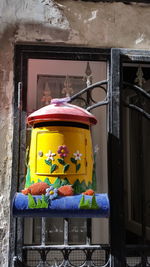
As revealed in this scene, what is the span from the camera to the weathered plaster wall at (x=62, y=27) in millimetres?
2215

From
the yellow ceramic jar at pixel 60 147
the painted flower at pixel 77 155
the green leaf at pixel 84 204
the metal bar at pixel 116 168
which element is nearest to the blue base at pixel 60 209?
the green leaf at pixel 84 204

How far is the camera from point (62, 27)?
7.39 ft

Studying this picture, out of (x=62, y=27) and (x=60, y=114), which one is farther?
(x=62, y=27)

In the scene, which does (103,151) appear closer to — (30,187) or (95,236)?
(95,236)

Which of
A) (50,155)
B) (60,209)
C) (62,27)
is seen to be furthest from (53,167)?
(62,27)

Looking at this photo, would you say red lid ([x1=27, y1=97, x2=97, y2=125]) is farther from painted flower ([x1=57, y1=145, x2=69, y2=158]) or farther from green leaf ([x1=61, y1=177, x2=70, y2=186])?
green leaf ([x1=61, y1=177, x2=70, y2=186])

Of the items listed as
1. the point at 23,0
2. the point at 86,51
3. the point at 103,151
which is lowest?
the point at 103,151

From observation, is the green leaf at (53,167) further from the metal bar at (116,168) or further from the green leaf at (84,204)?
the metal bar at (116,168)

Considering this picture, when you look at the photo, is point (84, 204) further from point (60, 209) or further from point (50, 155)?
point (50, 155)

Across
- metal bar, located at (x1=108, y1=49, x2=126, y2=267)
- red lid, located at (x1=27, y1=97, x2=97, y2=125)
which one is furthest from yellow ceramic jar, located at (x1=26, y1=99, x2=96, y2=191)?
metal bar, located at (x1=108, y1=49, x2=126, y2=267)

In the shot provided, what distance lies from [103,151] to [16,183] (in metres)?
1.23

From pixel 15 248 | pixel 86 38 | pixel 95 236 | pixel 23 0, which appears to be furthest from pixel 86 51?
pixel 95 236

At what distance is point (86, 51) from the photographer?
227 cm

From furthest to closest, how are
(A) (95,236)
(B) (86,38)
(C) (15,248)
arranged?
(A) (95,236) < (B) (86,38) < (C) (15,248)
